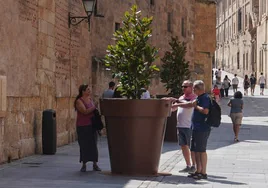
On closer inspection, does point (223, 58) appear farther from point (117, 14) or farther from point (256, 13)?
point (117, 14)

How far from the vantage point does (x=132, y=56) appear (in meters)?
11.2

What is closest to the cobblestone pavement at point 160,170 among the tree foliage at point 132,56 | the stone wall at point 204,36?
the tree foliage at point 132,56

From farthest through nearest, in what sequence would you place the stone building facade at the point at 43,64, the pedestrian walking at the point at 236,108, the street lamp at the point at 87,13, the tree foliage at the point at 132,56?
1. the pedestrian walking at the point at 236,108
2. the street lamp at the point at 87,13
3. the stone building facade at the point at 43,64
4. the tree foliage at the point at 132,56

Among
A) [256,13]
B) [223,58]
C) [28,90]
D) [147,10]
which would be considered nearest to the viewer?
[28,90]

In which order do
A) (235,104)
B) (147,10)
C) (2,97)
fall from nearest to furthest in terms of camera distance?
(2,97) < (235,104) < (147,10)

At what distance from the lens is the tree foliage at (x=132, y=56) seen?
443 inches

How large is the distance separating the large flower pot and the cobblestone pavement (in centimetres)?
26

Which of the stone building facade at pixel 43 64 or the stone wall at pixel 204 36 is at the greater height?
A: the stone wall at pixel 204 36

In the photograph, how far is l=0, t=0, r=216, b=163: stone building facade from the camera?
12641 millimetres

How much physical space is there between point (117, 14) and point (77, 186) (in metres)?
12.7

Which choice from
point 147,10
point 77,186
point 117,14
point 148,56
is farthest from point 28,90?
point 147,10

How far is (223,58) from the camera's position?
287ft

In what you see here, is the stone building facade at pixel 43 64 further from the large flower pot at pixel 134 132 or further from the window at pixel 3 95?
the large flower pot at pixel 134 132

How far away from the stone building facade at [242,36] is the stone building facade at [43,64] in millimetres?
39040
